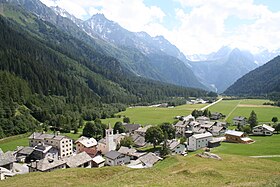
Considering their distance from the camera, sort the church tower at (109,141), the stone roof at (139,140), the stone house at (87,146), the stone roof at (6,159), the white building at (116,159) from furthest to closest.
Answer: the stone roof at (139,140) < the stone house at (87,146) < the church tower at (109,141) < the white building at (116,159) < the stone roof at (6,159)

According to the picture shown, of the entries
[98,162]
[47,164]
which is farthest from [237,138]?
[47,164]

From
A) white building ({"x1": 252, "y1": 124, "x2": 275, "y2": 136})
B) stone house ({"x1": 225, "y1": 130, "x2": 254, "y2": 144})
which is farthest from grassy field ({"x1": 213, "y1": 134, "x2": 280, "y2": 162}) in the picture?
white building ({"x1": 252, "y1": 124, "x2": 275, "y2": 136})

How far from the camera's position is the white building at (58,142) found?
332 ft

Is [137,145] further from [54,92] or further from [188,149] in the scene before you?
[54,92]

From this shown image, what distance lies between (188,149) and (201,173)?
175 feet

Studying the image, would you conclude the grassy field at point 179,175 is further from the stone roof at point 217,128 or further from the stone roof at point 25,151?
the stone roof at point 217,128

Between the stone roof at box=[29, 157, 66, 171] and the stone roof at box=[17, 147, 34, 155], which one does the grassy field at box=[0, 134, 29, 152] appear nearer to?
the stone roof at box=[17, 147, 34, 155]

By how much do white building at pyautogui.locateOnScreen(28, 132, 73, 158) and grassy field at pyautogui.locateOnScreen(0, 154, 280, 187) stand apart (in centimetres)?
4095

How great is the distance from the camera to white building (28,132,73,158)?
101 metres

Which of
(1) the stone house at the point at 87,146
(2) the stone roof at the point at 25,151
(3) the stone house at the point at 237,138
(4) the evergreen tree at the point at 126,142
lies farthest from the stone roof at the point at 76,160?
(3) the stone house at the point at 237,138

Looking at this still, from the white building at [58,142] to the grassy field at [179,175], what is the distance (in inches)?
1612

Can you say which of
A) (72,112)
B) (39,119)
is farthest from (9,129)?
(72,112)

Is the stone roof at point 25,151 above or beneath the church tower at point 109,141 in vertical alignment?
beneath

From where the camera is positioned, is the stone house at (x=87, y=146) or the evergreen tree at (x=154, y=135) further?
the stone house at (x=87, y=146)
